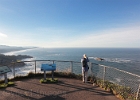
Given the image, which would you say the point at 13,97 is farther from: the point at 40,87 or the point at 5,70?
the point at 5,70

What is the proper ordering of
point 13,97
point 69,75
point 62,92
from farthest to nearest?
point 69,75 → point 62,92 → point 13,97

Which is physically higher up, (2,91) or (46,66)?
(46,66)

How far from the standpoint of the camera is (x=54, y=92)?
20.9 ft

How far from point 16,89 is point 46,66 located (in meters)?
2.20

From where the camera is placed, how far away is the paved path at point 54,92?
5785 millimetres

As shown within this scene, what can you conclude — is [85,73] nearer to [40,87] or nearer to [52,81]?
[52,81]

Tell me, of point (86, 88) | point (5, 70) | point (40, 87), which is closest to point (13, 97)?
point (40, 87)

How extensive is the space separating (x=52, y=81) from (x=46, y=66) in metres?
1.01

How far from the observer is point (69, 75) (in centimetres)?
937

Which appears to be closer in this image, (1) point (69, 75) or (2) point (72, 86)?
(2) point (72, 86)

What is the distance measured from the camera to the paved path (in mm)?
5785

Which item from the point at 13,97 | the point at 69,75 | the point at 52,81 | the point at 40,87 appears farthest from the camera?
the point at 69,75

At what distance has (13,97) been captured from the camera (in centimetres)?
574

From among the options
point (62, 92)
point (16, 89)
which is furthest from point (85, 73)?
point (16, 89)
